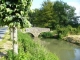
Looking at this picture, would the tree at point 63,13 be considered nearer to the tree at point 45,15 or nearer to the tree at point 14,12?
the tree at point 45,15

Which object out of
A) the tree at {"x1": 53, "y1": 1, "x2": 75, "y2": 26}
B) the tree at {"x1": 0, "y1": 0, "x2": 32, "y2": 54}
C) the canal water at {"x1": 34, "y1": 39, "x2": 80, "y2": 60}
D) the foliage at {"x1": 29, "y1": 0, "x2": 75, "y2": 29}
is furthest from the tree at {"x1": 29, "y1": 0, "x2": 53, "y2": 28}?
the tree at {"x1": 0, "y1": 0, "x2": 32, "y2": 54}

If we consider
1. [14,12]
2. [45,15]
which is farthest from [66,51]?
[45,15]

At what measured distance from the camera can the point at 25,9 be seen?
14273 millimetres

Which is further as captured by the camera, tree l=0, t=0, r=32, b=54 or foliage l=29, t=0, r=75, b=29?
foliage l=29, t=0, r=75, b=29

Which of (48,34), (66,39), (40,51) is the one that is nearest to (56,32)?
(48,34)

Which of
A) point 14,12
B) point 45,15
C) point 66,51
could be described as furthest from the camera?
point 45,15

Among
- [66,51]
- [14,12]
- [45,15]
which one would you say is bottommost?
[66,51]

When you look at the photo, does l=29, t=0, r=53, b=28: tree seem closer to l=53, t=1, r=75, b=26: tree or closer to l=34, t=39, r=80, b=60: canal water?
l=53, t=1, r=75, b=26: tree

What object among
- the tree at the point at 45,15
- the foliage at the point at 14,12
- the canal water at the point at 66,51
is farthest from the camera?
the tree at the point at 45,15

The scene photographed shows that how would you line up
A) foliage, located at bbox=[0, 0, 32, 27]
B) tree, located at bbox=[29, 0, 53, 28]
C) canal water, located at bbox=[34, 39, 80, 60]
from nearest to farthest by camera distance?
1. foliage, located at bbox=[0, 0, 32, 27]
2. canal water, located at bbox=[34, 39, 80, 60]
3. tree, located at bbox=[29, 0, 53, 28]

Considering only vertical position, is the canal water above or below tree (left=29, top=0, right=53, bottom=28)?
below

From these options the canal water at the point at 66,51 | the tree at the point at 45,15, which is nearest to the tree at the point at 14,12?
the canal water at the point at 66,51

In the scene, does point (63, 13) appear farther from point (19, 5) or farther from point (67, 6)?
point (19, 5)

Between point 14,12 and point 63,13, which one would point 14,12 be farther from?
point 63,13
